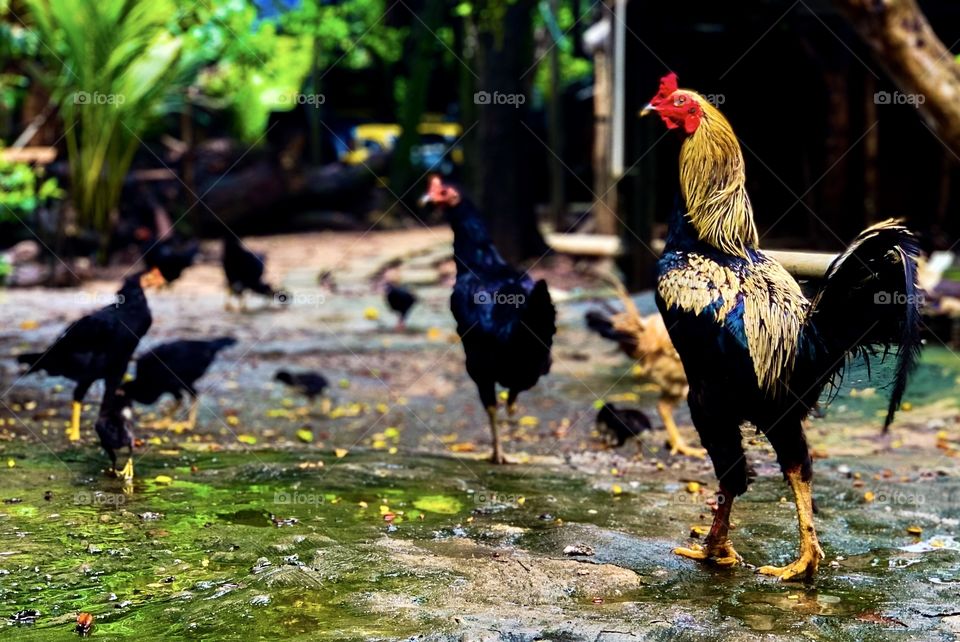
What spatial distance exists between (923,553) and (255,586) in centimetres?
269

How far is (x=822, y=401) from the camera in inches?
192

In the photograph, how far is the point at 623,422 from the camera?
710 centimetres

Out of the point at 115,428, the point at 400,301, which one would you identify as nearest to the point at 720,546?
the point at 115,428

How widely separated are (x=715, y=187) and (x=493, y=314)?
7.42 feet

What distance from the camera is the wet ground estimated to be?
3.72 m

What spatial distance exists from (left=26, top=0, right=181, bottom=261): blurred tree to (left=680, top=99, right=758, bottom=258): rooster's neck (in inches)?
441

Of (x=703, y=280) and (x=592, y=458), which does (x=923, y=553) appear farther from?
(x=592, y=458)

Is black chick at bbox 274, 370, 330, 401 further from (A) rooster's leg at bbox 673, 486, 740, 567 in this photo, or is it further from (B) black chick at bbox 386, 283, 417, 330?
(A) rooster's leg at bbox 673, 486, 740, 567

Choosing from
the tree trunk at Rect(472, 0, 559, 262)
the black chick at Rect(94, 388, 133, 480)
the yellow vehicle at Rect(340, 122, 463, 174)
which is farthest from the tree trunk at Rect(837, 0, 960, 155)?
the yellow vehicle at Rect(340, 122, 463, 174)

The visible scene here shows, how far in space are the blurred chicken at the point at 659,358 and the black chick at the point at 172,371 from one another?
2755 millimetres

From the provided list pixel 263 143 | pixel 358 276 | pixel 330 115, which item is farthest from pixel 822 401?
pixel 330 115

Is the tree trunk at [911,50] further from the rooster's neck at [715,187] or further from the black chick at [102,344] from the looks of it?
the black chick at [102,344]

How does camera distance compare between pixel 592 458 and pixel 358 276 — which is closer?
pixel 592 458

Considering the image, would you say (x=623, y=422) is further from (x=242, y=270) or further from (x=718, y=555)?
(x=242, y=270)
